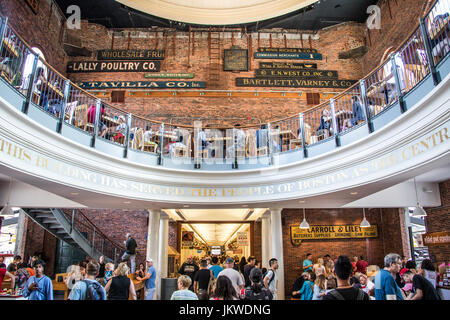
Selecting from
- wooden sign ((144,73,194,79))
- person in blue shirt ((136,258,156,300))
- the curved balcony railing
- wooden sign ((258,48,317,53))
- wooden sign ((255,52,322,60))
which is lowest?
person in blue shirt ((136,258,156,300))

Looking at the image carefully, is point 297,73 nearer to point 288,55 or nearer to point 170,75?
point 288,55

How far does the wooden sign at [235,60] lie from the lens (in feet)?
49.4

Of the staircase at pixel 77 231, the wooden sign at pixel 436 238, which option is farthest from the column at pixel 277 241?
the staircase at pixel 77 231

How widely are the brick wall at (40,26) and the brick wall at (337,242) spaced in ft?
37.4

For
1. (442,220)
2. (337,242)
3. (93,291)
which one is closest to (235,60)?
(337,242)

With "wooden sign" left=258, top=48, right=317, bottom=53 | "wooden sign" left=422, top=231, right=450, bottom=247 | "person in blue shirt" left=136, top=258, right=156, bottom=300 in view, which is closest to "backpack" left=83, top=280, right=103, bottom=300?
"person in blue shirt" left=136, top=258, right=156, bottom=300

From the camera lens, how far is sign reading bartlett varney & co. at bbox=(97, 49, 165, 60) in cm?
1502

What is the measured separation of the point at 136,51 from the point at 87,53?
2.14 meters

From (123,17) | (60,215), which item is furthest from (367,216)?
(123,17)

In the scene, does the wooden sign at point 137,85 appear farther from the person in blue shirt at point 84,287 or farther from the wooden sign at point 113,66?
the person in blue shirt at point 84,287

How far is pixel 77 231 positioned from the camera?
12086 mm

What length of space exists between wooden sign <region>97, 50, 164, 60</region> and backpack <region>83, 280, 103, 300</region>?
502 inches

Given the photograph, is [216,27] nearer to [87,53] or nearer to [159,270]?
[87,53]

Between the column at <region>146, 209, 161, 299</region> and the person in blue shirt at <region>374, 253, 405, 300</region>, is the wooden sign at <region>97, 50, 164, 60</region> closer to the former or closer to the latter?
the column at <region>146, 209, 161, 299</region>
